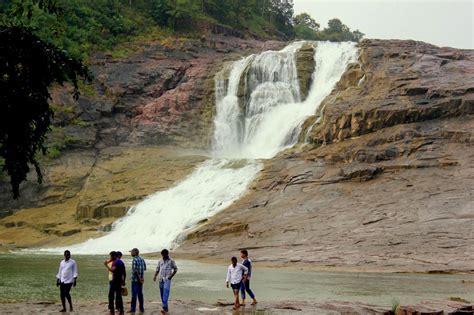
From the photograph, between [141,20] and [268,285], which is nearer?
[268,285]

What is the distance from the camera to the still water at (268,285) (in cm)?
2057

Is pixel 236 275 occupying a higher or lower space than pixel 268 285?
higher

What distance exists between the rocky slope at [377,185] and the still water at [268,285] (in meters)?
3.39

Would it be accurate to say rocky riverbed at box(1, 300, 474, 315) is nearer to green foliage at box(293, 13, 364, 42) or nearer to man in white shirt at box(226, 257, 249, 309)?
man in white shirt at box(226, 257, 249, 309)

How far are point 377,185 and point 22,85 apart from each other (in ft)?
105

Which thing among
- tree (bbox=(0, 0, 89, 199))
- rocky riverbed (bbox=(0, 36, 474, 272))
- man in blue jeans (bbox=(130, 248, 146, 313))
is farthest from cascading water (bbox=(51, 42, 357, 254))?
tree (bbox=(0, 0, 89, 199))

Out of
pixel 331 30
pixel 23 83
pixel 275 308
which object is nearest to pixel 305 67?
pixel 275 308

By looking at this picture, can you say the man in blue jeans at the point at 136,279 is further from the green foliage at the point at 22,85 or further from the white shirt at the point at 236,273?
the green foliage at the point at 22,85

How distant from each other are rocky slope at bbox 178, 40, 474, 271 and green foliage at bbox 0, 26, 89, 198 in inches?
849

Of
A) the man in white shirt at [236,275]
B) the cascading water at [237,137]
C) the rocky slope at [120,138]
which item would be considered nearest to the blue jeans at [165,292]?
the man in white shirt at [236,275]

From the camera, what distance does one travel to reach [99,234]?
45344 mm

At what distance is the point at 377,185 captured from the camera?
40812mm

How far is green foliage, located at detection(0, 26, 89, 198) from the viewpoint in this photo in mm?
11492

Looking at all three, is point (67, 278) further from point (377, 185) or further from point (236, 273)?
point (377, 185)
